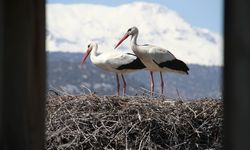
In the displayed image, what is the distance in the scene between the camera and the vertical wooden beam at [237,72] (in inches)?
57.7

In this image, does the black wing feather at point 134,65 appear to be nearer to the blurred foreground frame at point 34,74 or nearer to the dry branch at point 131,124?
the dry branch at point 131,124

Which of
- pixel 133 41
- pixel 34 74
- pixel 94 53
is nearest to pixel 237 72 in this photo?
pixel 34 74

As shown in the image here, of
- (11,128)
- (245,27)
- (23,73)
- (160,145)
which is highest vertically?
(245,27)

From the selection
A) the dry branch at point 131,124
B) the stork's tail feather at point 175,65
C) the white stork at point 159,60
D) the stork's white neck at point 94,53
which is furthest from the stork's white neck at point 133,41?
the dry branch at point 131,124

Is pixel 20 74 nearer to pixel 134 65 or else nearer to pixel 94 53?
pixel 134 65

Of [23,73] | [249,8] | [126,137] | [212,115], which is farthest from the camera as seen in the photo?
[212,115]

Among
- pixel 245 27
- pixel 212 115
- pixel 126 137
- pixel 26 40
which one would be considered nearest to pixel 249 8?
pixel 245 27

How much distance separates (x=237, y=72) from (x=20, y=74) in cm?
51

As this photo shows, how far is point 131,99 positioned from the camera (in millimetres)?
8258

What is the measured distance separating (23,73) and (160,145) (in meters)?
5.79

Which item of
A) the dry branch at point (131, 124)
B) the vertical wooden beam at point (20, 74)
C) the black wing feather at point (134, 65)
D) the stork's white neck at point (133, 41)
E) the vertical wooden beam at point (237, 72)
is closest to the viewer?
the vertical wooden beam at point (237, 72)

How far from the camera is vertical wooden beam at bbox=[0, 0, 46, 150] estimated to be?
1.64 meters

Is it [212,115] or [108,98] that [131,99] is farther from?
[212,115]

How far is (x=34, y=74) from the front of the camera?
1711 mm
